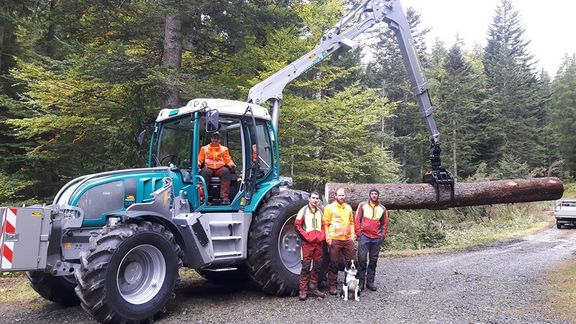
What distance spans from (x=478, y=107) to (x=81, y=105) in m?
37.9

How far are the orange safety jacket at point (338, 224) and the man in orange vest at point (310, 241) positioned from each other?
0.13 meters

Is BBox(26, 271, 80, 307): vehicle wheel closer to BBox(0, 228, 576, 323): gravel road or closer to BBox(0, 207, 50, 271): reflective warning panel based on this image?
BBox(0, 228, 576, 323): gravel road

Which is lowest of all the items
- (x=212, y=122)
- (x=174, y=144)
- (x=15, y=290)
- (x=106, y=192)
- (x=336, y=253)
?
(x=15, y=290)

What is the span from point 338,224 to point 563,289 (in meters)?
3.95

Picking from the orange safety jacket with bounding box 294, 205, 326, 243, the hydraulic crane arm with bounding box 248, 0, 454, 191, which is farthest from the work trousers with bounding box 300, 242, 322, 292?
the hydraulic crane arm with bounding box 248, 0, 454, 191

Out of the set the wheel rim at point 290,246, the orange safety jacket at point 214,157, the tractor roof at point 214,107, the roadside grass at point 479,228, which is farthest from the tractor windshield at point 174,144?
the roadside grass at point 479,228

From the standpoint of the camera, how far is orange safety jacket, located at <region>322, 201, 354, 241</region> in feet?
24.4

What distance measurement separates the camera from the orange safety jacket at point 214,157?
711cm

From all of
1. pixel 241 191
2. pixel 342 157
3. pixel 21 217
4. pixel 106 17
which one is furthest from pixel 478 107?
pixel 21 217

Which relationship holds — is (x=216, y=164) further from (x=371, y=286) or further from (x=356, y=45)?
(x=356, y=45)

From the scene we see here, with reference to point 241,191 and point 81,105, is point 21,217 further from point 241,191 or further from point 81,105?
point 81,105

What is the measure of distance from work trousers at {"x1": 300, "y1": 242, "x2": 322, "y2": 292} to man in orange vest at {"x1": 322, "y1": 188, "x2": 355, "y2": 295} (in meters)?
0.27

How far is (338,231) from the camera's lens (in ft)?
24.3

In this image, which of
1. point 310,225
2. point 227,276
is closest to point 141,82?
point 227,276
